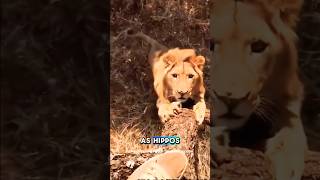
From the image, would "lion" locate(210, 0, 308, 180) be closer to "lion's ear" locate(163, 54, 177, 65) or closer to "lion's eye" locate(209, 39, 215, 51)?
"lion's eye" locate(209, 39, 215, 51)

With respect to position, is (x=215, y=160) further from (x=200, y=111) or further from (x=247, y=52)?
(x=247, y=52)

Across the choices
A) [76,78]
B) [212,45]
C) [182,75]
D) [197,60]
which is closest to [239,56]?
[212,45]

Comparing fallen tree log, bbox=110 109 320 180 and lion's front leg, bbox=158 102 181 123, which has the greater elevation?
lion's front leg, bbox=158 102 181 123

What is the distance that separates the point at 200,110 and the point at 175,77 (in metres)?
0.29

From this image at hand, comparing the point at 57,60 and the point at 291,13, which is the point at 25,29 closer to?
the point at 57,60

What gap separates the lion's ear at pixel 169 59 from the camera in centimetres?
411

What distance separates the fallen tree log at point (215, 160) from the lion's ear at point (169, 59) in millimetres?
348

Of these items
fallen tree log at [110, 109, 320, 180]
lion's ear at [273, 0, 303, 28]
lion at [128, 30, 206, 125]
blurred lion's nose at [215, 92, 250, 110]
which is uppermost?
lion's ear at [273, 0, 303, 28]

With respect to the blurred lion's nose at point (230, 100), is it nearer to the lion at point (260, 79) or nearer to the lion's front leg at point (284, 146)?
the lion at point (260, 79)

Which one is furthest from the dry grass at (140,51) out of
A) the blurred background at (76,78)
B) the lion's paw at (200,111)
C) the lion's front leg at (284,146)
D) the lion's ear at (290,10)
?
the lion's front leg at (284,146)

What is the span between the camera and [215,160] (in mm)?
4270

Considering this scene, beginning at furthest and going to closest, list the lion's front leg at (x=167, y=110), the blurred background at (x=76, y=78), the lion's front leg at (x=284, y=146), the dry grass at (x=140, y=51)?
the lion's front leg at (x=284, y=146) → the lion's front leg at (x=167, y=110) → the dry grass at (x=140, y=51) → the blurred background at (x=76, y=78)

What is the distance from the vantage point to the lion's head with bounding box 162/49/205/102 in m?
4.11

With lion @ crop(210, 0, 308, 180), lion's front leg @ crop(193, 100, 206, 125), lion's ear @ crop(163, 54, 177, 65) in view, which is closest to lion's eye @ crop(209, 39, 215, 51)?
lion @ crop(210, 0, 308, 180)
